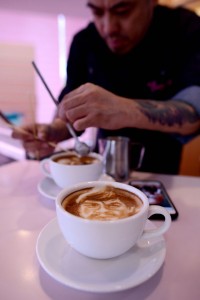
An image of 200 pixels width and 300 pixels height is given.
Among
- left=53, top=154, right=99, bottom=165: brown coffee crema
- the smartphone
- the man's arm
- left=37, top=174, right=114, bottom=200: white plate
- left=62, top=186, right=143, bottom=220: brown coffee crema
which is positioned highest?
→ the man's arm

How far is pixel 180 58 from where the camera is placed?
38.6 inches

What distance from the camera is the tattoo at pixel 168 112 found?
73 centimetres

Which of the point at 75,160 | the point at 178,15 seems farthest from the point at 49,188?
the point at 178,15

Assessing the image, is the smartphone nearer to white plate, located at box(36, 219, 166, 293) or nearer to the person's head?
white plate, located at box(36, 219, 166, 293)

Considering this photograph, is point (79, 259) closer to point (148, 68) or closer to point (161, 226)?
point (161, 226)

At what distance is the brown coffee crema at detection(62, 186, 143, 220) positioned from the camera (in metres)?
0.37

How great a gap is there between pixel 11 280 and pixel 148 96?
0.85 meters

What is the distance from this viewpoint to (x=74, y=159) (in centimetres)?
69

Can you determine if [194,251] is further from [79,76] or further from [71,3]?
[71,3]

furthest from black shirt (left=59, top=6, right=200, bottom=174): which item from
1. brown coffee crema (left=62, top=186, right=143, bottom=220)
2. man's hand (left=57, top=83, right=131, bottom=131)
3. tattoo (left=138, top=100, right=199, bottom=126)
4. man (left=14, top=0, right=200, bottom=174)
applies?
brown coffee crema (left=62, top=186, right=143, bottom=220)

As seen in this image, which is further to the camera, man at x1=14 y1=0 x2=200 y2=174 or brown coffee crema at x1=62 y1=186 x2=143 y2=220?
man at x1=14 y1=0 x2=200 y2=174

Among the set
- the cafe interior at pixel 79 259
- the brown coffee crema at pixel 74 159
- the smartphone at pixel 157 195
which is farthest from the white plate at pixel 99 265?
the brown coffee crema at pixel 74 159

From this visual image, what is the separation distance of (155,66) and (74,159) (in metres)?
0.57

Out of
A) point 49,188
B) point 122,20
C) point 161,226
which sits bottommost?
point 49,188
